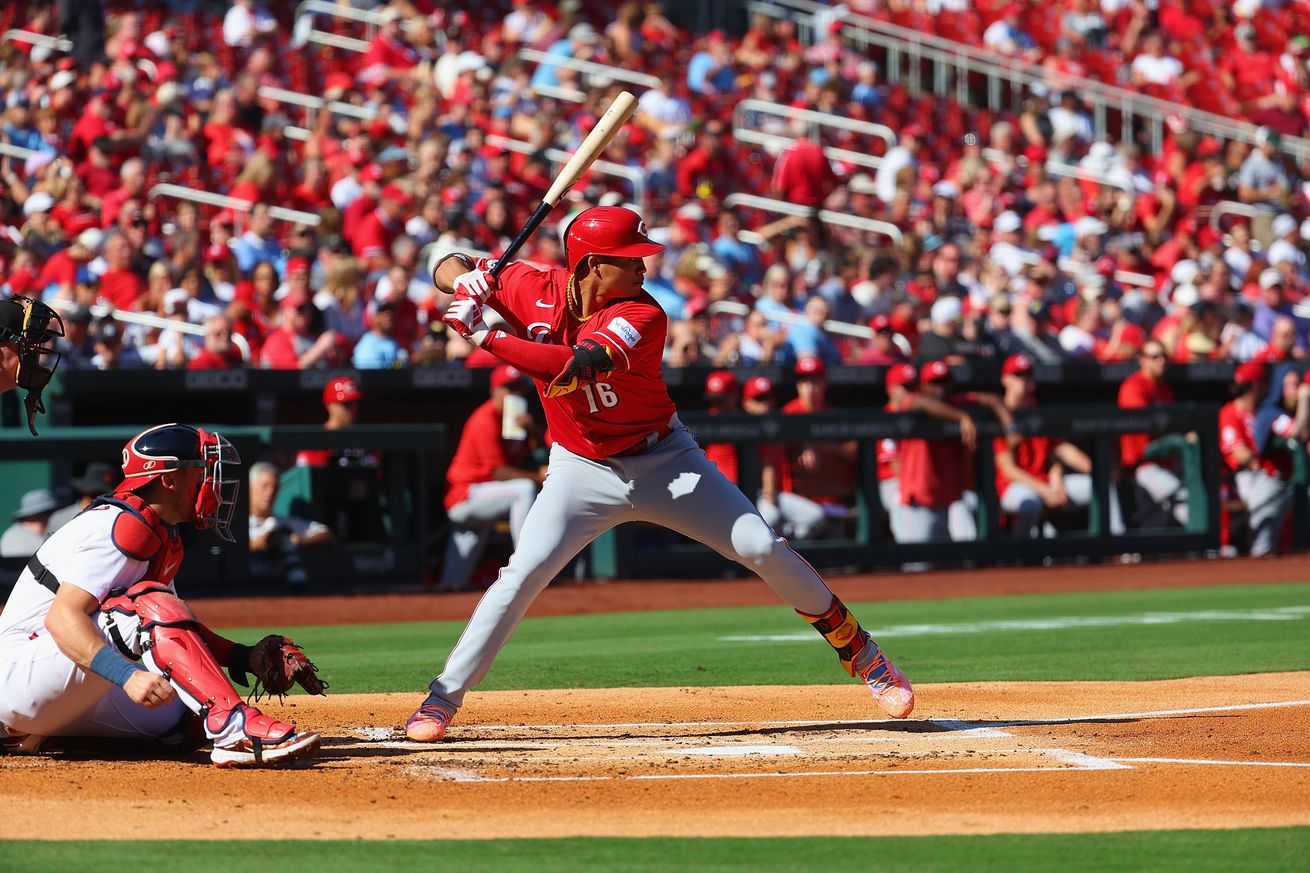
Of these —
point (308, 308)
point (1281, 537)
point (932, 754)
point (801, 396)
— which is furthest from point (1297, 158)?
point (932, 754)

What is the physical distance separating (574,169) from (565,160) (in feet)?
34.9

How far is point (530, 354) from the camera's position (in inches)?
215

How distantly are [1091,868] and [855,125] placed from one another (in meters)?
16.3

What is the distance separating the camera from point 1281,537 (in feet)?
48.9

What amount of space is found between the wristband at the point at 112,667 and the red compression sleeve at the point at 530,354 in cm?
142

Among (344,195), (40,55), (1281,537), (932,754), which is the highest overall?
(40,55)

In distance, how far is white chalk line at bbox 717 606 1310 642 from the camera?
9734 millimetres

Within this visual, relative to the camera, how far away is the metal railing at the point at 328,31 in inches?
719

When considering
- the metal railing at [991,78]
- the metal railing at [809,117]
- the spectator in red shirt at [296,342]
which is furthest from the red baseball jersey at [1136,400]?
the metal railing at [991,78]

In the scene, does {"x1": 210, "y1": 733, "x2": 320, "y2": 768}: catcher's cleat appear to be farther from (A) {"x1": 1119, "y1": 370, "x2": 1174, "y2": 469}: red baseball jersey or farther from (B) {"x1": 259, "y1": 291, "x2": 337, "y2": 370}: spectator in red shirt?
(A) {"x1": 1119, "y1": 370, "x2": 1174, "y2": 469}: red baseball jersey

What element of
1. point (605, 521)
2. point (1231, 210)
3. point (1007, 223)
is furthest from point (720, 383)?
point (1231, 210)

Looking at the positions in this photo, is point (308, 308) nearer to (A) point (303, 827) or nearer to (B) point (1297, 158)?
(A) point (303, 827)

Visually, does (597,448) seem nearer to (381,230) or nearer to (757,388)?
(757,388)

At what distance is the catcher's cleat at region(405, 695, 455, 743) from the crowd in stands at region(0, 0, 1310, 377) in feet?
19.2
